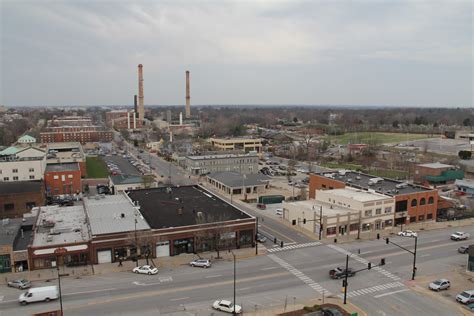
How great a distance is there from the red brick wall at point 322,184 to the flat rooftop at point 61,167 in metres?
39.9

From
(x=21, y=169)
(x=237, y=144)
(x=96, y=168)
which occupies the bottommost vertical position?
(x=96, y=168)

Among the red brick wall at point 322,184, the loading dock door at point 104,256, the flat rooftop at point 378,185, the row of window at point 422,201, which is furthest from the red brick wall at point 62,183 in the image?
the row of window at point 422,201

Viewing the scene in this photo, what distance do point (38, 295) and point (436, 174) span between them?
7626cm

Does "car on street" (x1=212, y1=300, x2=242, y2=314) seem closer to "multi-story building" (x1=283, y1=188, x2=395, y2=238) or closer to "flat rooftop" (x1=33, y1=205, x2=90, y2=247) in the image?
"flat rooftop" (x1=33, y1=205, x2=90, y2=247)

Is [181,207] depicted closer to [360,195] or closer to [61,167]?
[360,195]

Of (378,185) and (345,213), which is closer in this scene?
(345,213)

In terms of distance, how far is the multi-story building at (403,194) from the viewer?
51.0m

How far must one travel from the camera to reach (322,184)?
61000 mm

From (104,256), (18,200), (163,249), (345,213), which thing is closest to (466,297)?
(345,213)

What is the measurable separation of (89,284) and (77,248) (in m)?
5.11

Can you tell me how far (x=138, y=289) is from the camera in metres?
32.1

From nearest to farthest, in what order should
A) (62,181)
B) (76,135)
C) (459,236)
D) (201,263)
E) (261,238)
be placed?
(201,263)
(261,238)
(459,236)
(62,181)
(76,135)

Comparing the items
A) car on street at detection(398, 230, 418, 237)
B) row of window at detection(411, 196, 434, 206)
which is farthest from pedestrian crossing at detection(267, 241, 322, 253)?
row of window at detection(411, 196, 434, 206)

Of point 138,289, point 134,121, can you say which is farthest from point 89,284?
point 134,121
